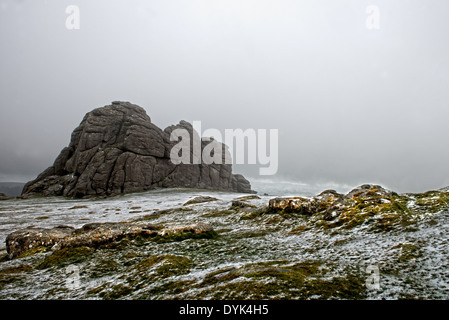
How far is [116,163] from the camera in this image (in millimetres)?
93875

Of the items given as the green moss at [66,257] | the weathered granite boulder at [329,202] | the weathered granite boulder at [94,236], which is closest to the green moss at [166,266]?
the green moss at [66,257]

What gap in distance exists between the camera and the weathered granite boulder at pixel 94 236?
49.3 feet

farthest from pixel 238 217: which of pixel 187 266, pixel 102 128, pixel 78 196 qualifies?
pixel 102 128

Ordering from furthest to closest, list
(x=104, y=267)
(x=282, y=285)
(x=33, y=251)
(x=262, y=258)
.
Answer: (x=33, y=251) → (x=104, y=267) → (x=262, y=258) → (x=282, y=285)

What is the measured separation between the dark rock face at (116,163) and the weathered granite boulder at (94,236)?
78833mm

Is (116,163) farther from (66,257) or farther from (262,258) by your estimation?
(262,258)

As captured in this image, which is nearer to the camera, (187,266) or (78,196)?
(187,266)

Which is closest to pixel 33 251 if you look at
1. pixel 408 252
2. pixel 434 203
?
pixel 408 252

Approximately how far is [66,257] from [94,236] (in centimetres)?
213

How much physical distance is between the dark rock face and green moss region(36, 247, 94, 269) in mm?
83006

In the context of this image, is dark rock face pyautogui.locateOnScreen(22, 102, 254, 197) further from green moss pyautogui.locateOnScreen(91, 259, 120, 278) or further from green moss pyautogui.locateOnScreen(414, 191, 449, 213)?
green moss pyautogui.locateOnScreen(414, 191, 449, 213)
